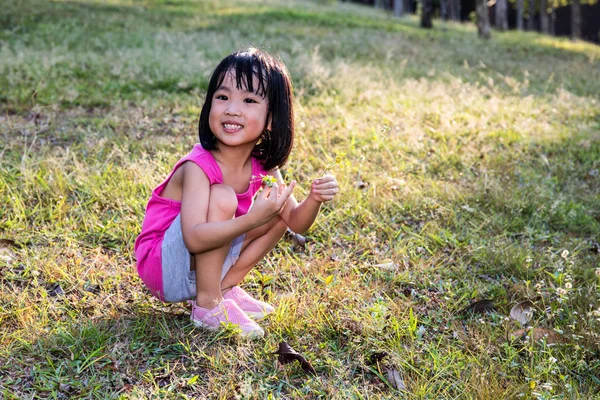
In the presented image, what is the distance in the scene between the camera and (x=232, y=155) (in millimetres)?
2934

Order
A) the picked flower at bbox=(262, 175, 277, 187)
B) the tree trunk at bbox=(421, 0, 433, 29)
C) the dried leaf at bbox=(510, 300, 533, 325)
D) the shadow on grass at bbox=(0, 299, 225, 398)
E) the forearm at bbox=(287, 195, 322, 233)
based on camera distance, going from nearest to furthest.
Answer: the shadow on grass at bbox=(0, 299, 225, 398), the picked flower at bbox=(262, 175, 277, 187), the forearm at bbox=(287, 195, 322, 233), the dried leaf at bbox=(510, 300, 533, 325), the tree trunk at bbox=(421, 0, 433, 29)

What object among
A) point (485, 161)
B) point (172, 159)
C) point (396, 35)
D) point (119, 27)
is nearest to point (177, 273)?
point (172, 159)

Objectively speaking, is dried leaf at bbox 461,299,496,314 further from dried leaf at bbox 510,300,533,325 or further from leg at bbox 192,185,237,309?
leg at bbox 192,185,237,309

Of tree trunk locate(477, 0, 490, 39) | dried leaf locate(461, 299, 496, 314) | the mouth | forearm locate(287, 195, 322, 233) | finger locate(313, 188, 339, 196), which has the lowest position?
dried leaf locate(461, 299, 496, 314)

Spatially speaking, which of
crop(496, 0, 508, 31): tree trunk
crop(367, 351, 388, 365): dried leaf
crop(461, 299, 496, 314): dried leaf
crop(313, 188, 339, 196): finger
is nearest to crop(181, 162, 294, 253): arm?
crop(313, 188, 339, 196): finger

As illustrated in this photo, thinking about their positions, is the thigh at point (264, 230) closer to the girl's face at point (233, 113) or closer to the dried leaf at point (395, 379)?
the girl's face at point (233, 113)

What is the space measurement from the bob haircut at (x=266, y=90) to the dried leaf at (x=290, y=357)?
963 mm

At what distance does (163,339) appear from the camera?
2.82 m

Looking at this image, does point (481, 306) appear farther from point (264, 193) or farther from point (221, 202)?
point (221, 202)

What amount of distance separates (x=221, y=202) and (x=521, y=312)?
5.59 ft

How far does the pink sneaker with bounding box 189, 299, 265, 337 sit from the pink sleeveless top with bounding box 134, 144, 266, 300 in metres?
0.24

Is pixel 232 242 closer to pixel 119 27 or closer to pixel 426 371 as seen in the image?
pixel 426 371

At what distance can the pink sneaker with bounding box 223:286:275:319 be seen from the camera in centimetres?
299

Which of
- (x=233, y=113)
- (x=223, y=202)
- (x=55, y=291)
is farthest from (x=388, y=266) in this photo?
(x=55, y=291)
